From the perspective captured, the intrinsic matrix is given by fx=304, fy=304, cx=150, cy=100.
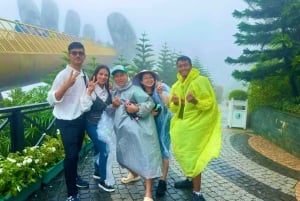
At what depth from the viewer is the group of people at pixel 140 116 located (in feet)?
11.0

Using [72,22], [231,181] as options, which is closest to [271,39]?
[231,181]

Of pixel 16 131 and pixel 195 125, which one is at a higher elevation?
pixel 195 125

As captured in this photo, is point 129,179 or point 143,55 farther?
point 143,55

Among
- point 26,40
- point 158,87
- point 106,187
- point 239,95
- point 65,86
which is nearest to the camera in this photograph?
point 65,86

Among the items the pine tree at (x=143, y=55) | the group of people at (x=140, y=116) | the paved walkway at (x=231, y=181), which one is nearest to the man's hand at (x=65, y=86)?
the group of people at (x=140, y=116)

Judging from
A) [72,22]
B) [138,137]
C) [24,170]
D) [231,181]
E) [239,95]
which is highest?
[72,22]

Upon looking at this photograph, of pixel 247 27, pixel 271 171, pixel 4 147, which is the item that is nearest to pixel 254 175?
pixel 271 171

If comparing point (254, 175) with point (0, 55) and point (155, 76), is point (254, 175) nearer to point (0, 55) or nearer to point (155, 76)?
point (155, 76)

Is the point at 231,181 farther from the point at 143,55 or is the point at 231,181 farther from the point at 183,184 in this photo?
the point at 143,55

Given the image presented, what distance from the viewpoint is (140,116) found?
3557mm

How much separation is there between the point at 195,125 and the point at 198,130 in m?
0.07

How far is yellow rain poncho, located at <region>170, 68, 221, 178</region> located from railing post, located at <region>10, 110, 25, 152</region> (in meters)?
2.10

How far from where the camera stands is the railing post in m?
4.04

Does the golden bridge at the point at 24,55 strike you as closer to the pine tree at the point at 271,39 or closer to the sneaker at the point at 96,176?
the pine tree at the point at 271,39
